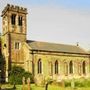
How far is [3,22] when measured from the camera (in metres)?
52.2

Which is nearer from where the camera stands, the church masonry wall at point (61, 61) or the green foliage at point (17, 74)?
the green foliage at point (17, 74)

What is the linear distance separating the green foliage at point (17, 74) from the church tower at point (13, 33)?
72.3 inches

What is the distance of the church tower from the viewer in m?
48.3

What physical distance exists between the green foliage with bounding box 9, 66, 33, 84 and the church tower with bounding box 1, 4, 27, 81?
1836mm

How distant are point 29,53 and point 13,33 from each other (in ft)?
16.6

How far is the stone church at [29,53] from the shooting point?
48375mm

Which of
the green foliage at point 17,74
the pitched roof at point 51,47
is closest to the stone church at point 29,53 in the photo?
the pitched roof at point 51,47

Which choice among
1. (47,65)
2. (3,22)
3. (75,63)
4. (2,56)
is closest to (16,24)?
(3,22)

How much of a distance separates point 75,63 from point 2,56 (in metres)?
16.1

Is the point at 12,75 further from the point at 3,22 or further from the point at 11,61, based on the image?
the point at 3,22

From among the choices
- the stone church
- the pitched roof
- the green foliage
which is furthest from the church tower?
the pitched roof

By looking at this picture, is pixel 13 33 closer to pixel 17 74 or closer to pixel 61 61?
pixel 17 74

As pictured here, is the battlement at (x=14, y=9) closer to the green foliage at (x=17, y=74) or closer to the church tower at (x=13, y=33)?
the church tower at (x=13, y=33)

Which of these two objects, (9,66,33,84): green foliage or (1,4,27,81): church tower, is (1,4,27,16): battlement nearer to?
(1,4,27,81): church tower
